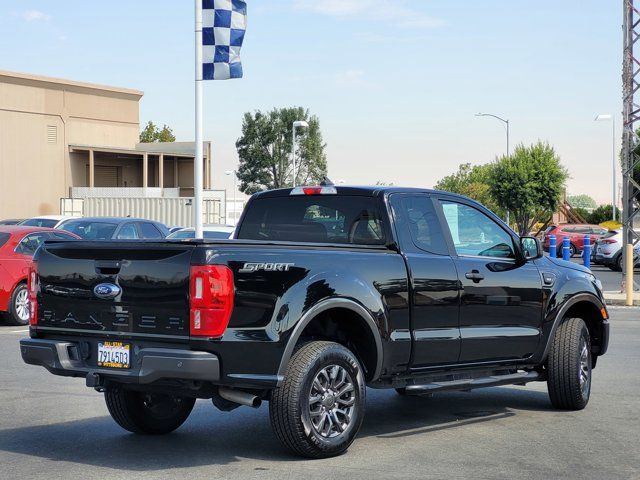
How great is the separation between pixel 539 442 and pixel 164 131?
3994 inches

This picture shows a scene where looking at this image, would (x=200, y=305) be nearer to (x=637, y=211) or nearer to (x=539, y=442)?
(x=539, y=442)

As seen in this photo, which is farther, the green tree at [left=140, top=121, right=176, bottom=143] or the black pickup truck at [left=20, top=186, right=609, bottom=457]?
the green tree at [left=140, top=121, right=176, bottom=143]

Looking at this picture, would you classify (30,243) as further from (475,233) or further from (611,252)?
(611,252)

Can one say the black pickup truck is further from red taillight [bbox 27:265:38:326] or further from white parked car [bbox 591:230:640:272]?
white parked car [bbox 591:230:640:272]

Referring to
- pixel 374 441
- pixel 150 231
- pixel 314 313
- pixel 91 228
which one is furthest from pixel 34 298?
pixel 150 231

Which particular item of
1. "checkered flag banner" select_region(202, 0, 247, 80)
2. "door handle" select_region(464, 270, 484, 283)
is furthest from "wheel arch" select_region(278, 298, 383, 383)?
"checkered flag banner" select_region(202, 0, 247, 80)

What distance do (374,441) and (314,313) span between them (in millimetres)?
1408

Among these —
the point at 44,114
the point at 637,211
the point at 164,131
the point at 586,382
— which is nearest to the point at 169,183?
the point at 44,114

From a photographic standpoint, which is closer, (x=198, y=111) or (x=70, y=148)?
(x=198, y=111)

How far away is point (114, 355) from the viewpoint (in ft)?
23.5

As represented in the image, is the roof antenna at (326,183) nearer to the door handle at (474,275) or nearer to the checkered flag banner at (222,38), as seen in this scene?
the door handle at (474,275)

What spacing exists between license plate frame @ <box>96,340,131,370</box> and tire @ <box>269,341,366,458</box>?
0.96 metres

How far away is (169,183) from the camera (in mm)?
71062

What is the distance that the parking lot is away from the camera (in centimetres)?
704
